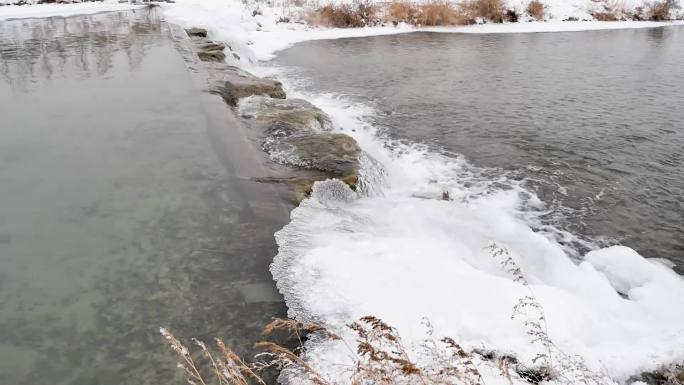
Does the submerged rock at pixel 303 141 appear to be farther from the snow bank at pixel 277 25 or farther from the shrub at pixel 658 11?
the shrub at pixel 658 11

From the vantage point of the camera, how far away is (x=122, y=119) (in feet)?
22.6

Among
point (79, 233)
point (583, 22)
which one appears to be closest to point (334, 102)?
point (79, 233)

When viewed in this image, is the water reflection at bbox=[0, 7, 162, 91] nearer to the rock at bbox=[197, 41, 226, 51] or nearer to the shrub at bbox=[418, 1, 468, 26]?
the rock at bbox=[197, 41, 226, 51]

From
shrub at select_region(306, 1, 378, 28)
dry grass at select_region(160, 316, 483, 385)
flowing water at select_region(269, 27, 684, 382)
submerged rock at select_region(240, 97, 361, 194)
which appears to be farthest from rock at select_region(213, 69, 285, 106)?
shrub at select_region(306, 1, 378, 28)

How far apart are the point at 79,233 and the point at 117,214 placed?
385 mm

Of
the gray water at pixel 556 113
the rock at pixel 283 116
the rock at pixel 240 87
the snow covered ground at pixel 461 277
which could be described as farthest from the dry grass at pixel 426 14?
the snow covered ground at pixel 461 277

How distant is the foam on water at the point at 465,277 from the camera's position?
3.39 m

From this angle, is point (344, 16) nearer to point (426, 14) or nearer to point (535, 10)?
point (426, 14)

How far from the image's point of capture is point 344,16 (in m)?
22.6

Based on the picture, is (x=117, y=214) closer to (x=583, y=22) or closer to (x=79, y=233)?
(x=79, y=233)

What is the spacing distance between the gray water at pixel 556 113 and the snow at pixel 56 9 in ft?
36.8

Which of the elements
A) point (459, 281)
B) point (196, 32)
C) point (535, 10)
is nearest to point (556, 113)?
point (459, 281)

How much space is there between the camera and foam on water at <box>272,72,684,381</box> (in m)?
3.39

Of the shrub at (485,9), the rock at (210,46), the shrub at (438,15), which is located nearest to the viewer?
the rock at (210,46)
